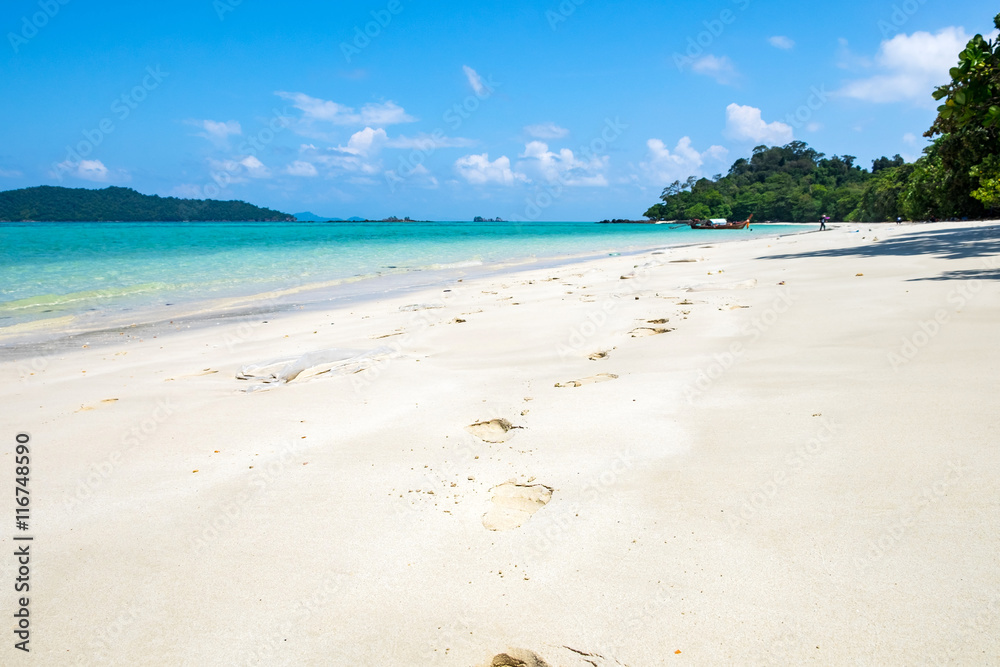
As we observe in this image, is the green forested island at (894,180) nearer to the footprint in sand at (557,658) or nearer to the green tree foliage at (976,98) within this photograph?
the green tree foliage at (976,98)

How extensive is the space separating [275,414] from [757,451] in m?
3.28

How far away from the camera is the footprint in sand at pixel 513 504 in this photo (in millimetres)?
2432

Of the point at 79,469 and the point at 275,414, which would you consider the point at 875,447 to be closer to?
the point at 275,414

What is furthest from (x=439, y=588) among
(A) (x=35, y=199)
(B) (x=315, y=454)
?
(A) (x=35, y=199)

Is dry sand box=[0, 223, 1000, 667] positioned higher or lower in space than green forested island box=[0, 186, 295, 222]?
lower

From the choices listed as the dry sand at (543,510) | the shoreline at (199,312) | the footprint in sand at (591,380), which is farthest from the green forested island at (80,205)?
the footprint in sand at (591,380)

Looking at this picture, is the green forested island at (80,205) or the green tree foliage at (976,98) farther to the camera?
the green forested island at (80,205)

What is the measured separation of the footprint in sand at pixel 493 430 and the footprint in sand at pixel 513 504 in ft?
1.94

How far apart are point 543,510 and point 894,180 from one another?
61.4 metres

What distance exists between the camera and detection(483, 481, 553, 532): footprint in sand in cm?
243

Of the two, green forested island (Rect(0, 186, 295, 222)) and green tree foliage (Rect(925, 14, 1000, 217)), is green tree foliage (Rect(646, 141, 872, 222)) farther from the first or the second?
green forested island (Rect(0, 186, 295, 222))

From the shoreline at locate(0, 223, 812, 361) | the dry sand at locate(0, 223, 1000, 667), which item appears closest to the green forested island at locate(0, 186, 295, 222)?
the shoreline at locate(0, 223, 812, 361)

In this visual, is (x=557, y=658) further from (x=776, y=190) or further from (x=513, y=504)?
(x=776, y=190)

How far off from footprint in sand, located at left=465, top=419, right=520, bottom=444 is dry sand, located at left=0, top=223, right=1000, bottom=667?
2 centimetres
